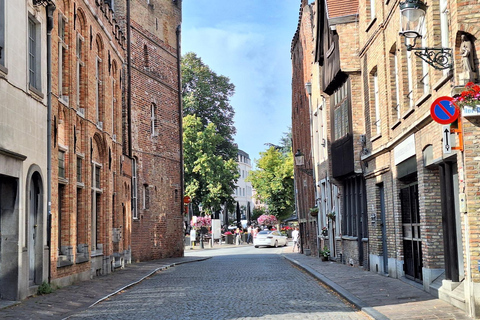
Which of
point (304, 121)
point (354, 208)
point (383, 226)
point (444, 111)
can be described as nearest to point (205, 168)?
point (304, 121)

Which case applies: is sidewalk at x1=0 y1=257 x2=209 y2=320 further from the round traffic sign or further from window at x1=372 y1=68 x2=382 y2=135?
window at x1=372 y1=68 x2=382 y2=135

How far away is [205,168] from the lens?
59406mm

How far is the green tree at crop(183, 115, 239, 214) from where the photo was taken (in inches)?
2313

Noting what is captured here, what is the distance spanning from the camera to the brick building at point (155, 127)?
30594mm

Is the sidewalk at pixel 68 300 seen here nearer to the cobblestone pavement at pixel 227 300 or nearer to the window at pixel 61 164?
the cobblestone pavement at pixel 227 300

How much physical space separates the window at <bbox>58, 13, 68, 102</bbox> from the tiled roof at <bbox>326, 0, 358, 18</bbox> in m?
8.34

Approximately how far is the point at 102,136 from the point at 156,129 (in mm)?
10577

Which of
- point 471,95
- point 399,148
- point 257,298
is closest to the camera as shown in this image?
point 471,95

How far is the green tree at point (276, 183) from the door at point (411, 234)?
51.1m

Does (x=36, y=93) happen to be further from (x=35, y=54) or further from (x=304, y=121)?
(x=304, y=121)

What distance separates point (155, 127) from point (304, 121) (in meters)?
8.27

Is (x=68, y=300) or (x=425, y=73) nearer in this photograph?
(x=68, y=300)

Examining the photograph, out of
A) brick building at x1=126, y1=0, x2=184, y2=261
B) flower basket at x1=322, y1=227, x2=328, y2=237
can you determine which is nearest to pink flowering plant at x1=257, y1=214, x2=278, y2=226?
brick building at x1=126, y1=0, x2=184, y2=261

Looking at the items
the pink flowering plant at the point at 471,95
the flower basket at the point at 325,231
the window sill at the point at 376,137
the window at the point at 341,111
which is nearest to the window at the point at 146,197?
the flower basket at the point at 325,231
